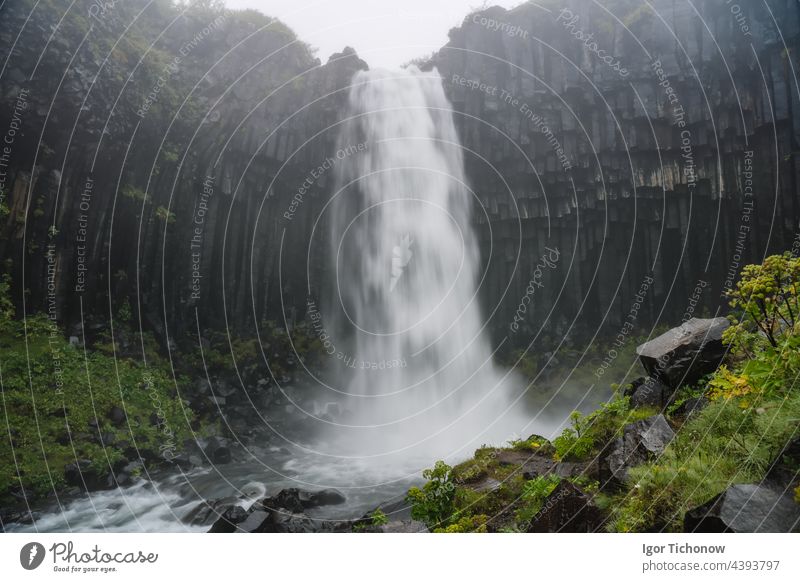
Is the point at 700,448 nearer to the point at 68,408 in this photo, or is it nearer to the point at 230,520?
the point at 230,520

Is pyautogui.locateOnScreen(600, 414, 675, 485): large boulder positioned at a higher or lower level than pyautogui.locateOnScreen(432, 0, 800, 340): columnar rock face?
lower

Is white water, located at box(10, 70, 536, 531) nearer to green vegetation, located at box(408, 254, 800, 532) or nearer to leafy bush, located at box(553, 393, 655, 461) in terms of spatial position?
leafy bush, located at box(553, 393, 655, 461)

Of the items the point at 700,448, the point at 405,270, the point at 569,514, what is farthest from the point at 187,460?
the point at 700,448

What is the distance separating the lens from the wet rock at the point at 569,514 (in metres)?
5.39

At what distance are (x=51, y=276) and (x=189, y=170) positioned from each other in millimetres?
6781

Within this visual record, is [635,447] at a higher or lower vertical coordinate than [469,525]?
higher

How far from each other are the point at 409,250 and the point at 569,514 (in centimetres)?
1737

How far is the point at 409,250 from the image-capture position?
870 inches

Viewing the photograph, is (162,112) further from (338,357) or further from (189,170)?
(338,357)

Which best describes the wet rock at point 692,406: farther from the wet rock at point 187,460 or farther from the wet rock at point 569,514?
the wet rock at point 187,460

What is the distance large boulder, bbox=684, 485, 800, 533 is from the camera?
3.96 metres

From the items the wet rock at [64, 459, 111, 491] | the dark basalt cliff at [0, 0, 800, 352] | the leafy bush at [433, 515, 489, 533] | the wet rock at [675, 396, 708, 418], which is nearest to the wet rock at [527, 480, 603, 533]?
the leafy bush at [433, 515, 489, 533]

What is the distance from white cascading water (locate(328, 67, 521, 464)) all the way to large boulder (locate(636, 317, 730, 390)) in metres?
13.9
